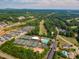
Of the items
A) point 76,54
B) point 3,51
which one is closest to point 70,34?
point 76,54

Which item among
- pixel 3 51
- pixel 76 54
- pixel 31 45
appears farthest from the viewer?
pixel 31 45

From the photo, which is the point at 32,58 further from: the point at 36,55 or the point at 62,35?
the point at 62,35

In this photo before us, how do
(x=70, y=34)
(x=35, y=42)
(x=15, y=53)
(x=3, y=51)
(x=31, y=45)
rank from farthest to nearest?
(x=70, y=34) < (x=35, y=42) < (x=31, y=45) < (x=3, y=51) < (x=15, y=53)

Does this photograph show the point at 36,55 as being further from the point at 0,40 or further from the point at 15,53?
the point at 0,40

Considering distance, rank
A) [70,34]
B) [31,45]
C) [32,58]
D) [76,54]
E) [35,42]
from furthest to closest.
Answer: [70,34] → [35,42] → [31,45] → [76,54] → [32,58]

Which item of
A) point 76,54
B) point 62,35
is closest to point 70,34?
point 62,35

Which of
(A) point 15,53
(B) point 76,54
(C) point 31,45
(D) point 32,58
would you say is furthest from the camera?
(C) point 31,45

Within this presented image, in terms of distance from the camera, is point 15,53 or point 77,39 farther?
point 77,39

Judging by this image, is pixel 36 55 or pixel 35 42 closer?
pixel 36 55
